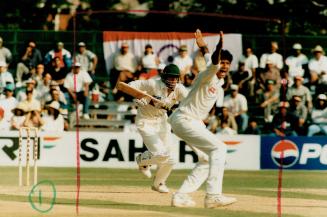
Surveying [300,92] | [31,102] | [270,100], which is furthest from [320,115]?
[31,102]

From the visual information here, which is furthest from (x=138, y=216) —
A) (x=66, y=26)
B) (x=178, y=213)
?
(x=66, y=26)

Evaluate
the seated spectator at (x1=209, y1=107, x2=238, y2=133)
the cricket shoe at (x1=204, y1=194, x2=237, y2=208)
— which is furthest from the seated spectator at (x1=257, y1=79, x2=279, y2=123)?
the cricket shoe at (x1=204, y1=194, x2=237, y2=208)

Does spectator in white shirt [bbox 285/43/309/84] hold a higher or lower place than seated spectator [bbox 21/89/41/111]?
higher

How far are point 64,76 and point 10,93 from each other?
5.31 feet

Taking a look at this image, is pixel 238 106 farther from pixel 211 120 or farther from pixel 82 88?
pixel 82 88

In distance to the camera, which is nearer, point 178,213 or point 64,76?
point 178,213

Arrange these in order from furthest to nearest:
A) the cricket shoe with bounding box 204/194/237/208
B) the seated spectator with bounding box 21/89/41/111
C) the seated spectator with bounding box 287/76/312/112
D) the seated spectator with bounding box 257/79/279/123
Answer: the seated spectator with bounding box 257/79/279/123
the seated spectator with bounding box 287/76/312/112
the seated spectator with bounding box 21/89/41/111
the cricket shoe with bounding box 204/194/237/208

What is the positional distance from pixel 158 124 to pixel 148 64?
29.3ft

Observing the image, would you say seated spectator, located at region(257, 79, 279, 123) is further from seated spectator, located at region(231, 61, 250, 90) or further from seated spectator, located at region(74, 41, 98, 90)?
seated spectator, located at region(74, 41, 98, 90)

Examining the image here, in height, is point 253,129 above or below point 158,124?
below

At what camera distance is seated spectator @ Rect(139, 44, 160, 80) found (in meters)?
23.1

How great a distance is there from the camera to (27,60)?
78.3 ft

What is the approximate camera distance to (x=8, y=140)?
66.9 feet

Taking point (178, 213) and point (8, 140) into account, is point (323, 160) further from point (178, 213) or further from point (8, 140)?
point (178, 213)
